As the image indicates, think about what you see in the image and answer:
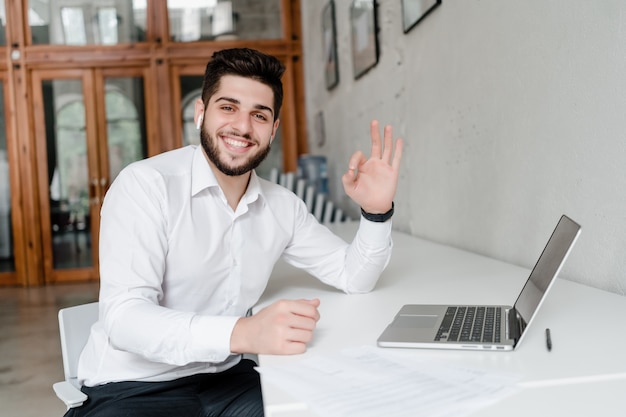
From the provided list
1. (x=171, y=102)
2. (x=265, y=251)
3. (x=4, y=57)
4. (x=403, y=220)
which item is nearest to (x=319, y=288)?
(x=265, y=251)

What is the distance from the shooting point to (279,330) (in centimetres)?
104

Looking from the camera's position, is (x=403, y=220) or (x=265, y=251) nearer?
(x=265, y=251)

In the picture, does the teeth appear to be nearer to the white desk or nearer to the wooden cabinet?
the white desk

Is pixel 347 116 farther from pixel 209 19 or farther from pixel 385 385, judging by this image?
pixel 385 385

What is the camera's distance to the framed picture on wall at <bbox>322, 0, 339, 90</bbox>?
464 cm

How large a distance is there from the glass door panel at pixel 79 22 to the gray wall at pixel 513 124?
142 inches

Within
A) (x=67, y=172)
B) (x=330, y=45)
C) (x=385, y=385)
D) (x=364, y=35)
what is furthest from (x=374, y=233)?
(x=67, y=172)

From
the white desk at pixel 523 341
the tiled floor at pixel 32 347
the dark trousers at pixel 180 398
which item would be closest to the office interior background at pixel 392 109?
the white desk at pixel 523 341

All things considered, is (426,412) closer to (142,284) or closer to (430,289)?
(142,284)

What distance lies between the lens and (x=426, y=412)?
75cm

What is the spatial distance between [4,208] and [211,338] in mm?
5564

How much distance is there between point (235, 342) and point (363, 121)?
9.68 ft

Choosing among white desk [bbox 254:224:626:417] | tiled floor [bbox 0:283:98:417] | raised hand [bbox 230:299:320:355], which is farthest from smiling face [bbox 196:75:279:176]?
tiled floor [bbox 0:283:98:417]

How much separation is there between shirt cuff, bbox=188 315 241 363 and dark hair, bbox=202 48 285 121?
64 centimetres
